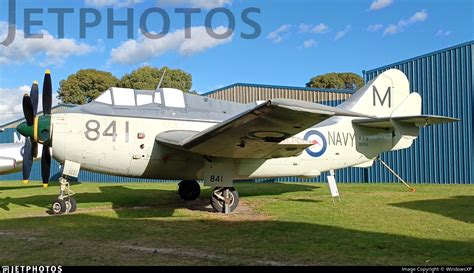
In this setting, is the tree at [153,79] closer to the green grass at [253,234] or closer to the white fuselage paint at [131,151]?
the white fuselage paint at [131,151]

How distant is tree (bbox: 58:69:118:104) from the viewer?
53.9m

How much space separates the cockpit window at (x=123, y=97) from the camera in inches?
436

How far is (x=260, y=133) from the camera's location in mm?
8938

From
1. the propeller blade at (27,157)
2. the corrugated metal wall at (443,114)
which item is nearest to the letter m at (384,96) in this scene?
the corrugated metal wall at (443,114)

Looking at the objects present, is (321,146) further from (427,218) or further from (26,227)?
(26,227)

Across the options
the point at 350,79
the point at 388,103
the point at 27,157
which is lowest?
the point at 27,157

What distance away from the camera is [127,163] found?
10.8 metres

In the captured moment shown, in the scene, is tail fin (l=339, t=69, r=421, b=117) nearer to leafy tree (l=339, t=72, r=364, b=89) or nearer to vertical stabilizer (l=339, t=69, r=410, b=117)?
vertical stabilizer (l=339, t=69, r=410, b=117)

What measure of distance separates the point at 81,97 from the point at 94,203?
43935mm

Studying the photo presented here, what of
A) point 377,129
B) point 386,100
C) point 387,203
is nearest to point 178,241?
point 387,203

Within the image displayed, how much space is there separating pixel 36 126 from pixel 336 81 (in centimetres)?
5315

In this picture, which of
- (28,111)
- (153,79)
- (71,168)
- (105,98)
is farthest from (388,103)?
(153,79)

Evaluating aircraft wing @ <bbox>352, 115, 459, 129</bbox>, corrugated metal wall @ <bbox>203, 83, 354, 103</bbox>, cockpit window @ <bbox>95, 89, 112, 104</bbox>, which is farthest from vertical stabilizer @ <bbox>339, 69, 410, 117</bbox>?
corrugated metal wall @ <bbox>203, 83, 354, 103</bbox>

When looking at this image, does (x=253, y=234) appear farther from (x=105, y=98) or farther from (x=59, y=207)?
(x=105, y=98)
